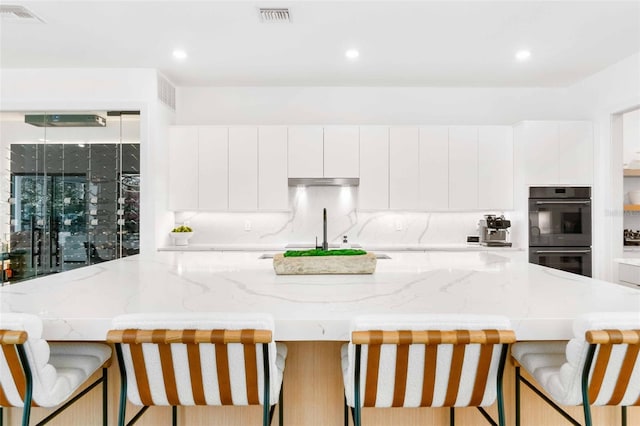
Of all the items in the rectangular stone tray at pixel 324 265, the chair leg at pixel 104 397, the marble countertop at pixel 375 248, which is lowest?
the chair leg at pixel 104 397

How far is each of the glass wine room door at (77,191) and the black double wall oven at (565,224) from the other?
13.9ft

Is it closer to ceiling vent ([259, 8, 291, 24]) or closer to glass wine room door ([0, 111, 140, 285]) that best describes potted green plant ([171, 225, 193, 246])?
glass wine room door ([0, 111, 140, 285])

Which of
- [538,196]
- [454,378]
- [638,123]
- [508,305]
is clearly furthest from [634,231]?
[454,378]

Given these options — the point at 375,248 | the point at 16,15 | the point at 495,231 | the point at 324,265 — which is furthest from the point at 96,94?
the point at 495,231

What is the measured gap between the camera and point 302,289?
1560 millimetres

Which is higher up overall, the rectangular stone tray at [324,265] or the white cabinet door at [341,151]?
the white cabinet door at [341,151]

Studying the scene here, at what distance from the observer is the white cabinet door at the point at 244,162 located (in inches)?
167

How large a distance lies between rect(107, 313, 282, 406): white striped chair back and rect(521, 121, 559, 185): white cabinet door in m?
3.80

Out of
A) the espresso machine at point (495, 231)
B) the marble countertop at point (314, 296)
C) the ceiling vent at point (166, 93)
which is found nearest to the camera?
the marble countertop at point (314, 296)

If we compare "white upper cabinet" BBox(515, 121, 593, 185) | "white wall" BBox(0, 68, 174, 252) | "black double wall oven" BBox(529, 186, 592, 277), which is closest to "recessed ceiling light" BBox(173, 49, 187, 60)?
"white wall" BBox(0, 68, 174, 252)

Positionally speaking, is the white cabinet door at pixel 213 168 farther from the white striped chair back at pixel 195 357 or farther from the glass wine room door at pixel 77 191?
the white striped chair back at pixel 195 357

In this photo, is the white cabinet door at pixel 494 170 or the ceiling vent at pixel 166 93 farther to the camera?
the white cabinet door at pixel 494 170

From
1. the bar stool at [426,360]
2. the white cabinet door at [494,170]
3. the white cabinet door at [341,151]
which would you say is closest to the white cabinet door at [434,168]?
the white cabinet door at [494,170]

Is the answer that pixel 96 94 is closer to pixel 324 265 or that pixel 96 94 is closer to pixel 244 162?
pixel 244 162
